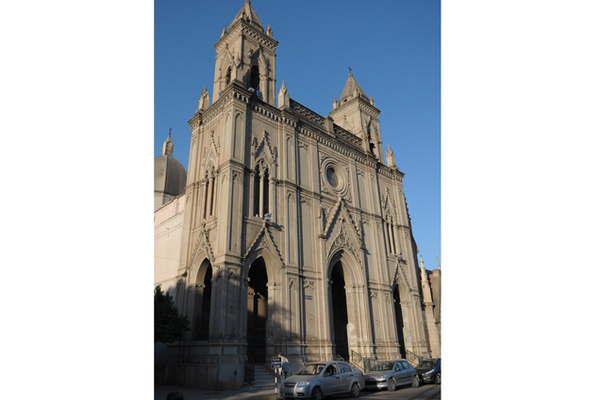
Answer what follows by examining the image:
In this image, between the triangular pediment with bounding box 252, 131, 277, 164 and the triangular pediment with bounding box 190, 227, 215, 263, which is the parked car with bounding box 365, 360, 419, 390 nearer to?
the triangular pediment with bounding box 190, 227, 215, 263

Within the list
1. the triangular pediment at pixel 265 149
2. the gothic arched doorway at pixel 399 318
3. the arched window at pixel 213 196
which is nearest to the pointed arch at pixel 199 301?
the arched window at pixel 213 196

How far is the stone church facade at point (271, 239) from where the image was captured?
15695 mm

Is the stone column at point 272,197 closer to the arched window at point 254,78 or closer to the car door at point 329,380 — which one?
the arched window at point 254,78

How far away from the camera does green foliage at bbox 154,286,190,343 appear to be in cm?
1351

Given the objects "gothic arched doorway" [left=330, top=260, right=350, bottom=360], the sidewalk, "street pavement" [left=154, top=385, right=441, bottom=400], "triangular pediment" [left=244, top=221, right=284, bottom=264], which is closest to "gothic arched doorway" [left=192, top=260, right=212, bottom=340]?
"triangular pediment" [left=244, top=221, right=284, bottom=264]

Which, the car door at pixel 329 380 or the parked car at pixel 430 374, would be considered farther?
the parked car at pixel 430 374

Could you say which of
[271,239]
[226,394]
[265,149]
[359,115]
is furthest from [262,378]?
[359,115]

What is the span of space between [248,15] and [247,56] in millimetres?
3618

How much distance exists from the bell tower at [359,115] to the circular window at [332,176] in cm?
506

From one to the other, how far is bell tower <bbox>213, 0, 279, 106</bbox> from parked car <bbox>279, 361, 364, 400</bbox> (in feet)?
48.8
